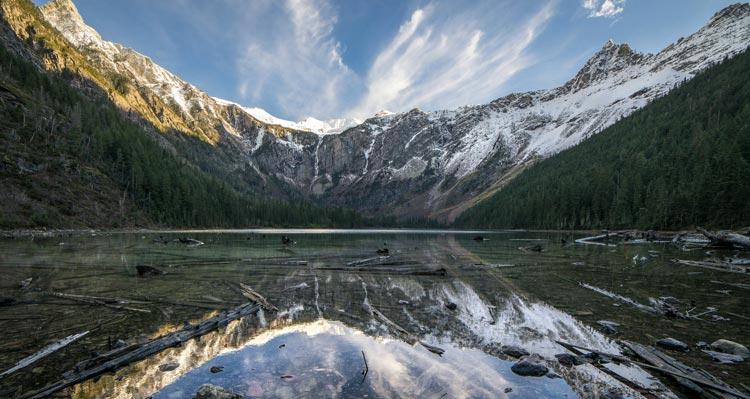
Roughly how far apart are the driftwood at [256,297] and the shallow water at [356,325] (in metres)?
0.51

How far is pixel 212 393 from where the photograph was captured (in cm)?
675

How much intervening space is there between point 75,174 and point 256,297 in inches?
4143

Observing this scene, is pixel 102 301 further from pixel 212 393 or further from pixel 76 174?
pixel 76 174

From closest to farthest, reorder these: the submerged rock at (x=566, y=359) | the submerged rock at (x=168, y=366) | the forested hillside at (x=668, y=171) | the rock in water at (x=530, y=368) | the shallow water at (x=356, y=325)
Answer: the shallow water at (x=356, y=325) < the submerged rock at (x=168, y=366) < the rock in water at (x=530, y=368) < the submerged rock at (x=566, y=359) < the forested hillside at (x=668, y=171)

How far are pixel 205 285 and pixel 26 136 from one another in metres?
108

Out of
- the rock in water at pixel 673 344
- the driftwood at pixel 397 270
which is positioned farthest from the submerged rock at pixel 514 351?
the driftwood at pixel 397 270

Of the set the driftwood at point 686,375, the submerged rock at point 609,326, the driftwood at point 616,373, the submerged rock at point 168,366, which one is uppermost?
the submerged rock at point 168,366

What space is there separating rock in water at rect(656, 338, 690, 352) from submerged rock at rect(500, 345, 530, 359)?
420cm

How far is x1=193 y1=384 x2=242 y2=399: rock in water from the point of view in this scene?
6.69 m

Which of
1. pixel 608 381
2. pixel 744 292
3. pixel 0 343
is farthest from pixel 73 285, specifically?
pixel 744 292

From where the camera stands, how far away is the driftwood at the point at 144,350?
22.8ft

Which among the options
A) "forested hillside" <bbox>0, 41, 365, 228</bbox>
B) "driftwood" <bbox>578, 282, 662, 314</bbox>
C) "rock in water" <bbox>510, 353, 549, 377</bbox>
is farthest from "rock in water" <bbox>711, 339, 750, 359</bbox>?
"forested hillside" <bbox>0, 41, 365, 228</bbox>

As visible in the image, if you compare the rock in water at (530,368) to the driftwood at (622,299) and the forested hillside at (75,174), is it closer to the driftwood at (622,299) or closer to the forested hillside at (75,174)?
the driftwood at (622,299)

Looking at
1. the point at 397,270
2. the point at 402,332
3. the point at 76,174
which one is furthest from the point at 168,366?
the point at 76,174
